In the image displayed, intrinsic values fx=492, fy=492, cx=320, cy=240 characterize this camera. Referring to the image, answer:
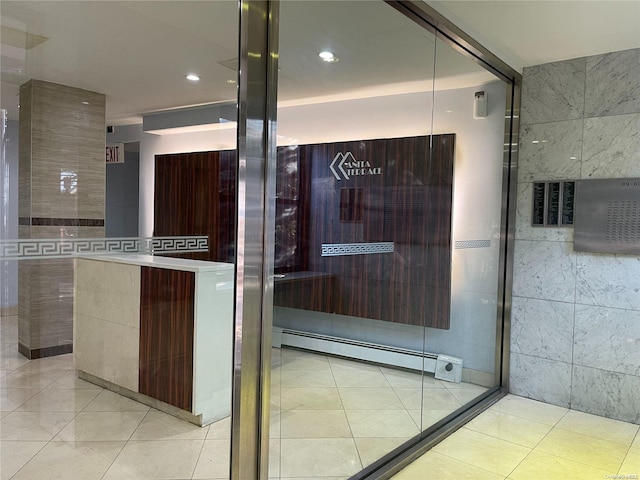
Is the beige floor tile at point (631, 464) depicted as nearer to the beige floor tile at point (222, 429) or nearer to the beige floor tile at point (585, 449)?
the beige floor tile at point (585, 449)

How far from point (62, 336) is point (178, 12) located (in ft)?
4.44

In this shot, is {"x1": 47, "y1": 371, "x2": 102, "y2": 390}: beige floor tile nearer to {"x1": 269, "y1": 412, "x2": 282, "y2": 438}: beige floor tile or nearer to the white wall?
the white wall

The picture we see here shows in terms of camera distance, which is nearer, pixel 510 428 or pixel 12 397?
pixel 12 397

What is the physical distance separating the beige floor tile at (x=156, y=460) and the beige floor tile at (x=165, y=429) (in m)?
0.02

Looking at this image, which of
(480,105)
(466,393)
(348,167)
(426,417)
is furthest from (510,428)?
(480,105)

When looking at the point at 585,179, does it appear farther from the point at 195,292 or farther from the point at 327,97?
the point at 195,292

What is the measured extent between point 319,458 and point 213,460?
Answer: 2.22ft

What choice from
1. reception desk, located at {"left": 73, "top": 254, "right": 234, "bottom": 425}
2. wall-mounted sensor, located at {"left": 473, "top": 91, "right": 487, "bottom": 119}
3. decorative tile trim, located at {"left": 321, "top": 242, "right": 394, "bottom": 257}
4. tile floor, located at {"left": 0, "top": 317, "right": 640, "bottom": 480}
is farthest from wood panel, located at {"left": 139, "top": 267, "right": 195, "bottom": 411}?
wall-mounted sensor, located at {"left": 473, "top": 91, "right": 487, "bottom": 119}

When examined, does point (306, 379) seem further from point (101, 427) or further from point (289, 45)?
point (289, 45)

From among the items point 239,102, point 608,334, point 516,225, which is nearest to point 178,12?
point 239,102

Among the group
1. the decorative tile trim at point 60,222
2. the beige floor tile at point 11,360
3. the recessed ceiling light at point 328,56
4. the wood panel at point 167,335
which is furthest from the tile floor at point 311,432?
the recessed ceiling light at point 328,56

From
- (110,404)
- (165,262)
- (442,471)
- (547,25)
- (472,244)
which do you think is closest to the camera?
(110,404)

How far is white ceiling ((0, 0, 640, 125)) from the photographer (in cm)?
147

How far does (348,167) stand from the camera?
2.68 m
